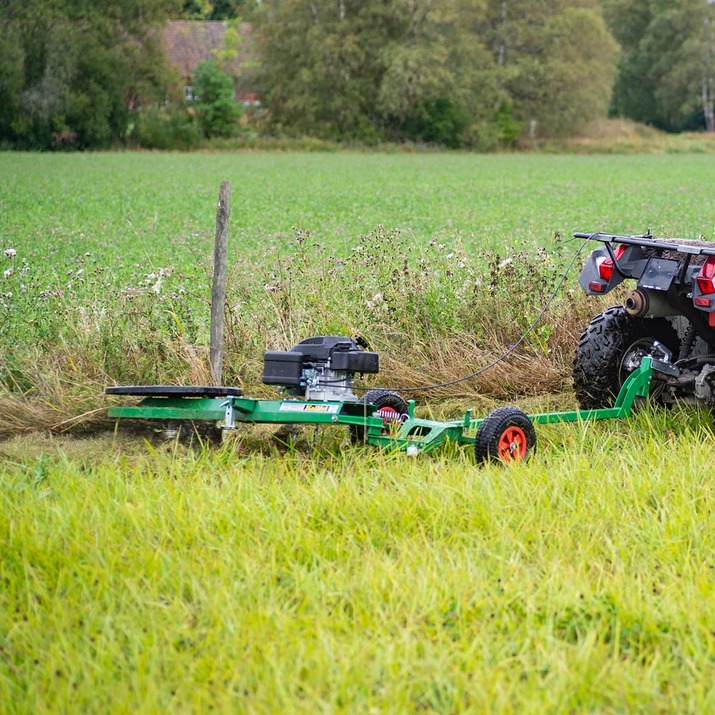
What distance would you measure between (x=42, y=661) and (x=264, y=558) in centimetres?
98

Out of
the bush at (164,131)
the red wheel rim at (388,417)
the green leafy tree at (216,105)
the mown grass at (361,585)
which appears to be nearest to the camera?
the mown grass at (361,585)

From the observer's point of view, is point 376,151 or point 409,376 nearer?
point 409,376

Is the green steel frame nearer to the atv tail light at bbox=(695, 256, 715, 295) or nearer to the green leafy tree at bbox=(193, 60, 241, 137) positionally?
the atv tail light at bbox=(695, 256, 715, 295)

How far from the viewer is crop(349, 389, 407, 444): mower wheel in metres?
5.88

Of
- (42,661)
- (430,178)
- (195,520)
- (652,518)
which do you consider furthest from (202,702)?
(430,178)

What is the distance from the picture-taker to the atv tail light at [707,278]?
A: 543cm

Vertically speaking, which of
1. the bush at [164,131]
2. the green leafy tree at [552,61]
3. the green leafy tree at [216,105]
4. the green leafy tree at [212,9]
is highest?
the green leafy tree at [212,9]

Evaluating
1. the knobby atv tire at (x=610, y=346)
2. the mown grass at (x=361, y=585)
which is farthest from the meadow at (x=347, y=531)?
the knobby atv tire at (x=610, y=346)

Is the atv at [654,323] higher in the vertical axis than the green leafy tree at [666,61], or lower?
lower

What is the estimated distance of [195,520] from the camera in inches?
172

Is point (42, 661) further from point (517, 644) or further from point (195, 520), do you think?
point (517, 644)

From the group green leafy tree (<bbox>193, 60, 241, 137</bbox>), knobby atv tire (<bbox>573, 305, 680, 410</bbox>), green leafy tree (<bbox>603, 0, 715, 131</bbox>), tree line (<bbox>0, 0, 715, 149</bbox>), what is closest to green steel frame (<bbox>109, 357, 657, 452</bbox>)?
knobby atv tire (<bbox>573, 305, 680, 410</bbox>)

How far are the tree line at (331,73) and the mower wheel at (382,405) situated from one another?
159 ft

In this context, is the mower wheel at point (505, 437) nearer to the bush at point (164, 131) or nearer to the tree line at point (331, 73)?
the tree line at point (331, 73)
